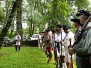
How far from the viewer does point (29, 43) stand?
65062 millimetres

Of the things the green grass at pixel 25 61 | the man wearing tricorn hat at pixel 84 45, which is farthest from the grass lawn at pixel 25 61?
the man wearing tricorn hat at pixel 84 45

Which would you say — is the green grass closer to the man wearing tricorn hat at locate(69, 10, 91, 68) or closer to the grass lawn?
the grass lawn

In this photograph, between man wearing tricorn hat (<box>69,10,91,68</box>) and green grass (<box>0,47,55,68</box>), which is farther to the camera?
green grass (<box>0,47,55,68</box>)

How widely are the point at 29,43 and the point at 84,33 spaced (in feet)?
181

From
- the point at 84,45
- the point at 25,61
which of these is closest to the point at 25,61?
the point at 25,61

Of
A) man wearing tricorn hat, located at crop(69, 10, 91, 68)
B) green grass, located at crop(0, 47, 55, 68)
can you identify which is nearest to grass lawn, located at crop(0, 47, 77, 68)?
green grass, located at crop(0, 47, 55, 68)

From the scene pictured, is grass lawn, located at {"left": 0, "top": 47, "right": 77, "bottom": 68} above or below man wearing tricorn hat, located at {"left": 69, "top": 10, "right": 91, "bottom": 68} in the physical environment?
below

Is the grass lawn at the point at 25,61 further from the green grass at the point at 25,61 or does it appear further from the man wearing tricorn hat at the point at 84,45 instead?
the man wearing tricorn hat at the point at 84,45

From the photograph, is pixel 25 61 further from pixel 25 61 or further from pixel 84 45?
pixel 84 45

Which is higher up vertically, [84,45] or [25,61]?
[84,45]

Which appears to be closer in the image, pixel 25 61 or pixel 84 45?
pixel 84 45

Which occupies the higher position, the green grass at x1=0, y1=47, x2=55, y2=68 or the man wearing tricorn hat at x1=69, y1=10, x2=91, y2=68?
the man wearing tricorn hat at x1=69, y1=10, x2=91, y2=68

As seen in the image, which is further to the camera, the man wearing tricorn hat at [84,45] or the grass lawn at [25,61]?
the grass lawn at [25,61]

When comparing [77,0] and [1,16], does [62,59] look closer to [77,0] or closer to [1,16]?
[1,16]
